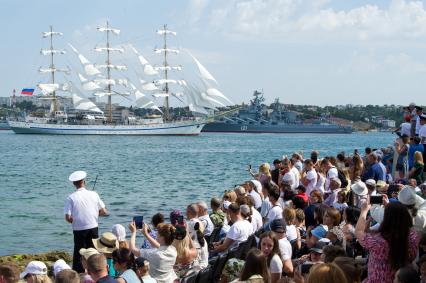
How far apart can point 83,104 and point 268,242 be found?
4726 inches

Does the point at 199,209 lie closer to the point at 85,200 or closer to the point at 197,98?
the point at 85,200

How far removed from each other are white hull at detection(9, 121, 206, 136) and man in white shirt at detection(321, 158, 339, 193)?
114 meters

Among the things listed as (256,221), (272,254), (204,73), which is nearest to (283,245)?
(272,254)

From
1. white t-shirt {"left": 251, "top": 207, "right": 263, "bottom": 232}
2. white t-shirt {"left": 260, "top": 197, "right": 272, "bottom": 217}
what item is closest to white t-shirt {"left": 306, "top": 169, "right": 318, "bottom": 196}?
white t-shirt {"left": 260, "top": 197, "right": 272, "bottom": 217}

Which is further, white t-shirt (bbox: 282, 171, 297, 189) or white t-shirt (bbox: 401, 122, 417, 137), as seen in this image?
white t-shirt (bbox: 401, 122, 417, 137)

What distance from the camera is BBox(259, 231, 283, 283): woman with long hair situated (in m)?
6.82

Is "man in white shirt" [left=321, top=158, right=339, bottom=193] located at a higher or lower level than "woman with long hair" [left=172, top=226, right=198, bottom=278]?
higher

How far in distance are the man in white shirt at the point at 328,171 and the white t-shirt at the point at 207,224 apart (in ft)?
10.1

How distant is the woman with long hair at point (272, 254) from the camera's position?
22.4 feet

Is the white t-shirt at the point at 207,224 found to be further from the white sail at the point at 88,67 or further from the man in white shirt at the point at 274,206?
the white sail at the point at 88,67

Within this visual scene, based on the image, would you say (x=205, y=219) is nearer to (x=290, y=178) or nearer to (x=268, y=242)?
(x=268, y=242)

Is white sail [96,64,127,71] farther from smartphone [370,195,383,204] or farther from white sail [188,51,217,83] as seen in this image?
smartphone [370,195,383,204]

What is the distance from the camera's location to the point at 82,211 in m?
9.71

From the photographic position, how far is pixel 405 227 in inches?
229
